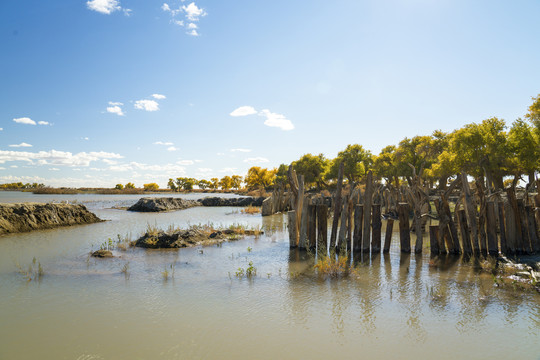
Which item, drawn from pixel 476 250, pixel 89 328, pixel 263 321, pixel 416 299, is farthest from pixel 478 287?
pixel 89 328

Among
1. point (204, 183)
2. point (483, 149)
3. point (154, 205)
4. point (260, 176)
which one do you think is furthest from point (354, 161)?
point (204, 183)

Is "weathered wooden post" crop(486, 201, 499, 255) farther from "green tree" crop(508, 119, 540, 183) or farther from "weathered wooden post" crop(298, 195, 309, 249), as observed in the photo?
"green tree" crop(508, 119, 540, 183)

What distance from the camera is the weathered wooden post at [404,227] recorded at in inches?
407

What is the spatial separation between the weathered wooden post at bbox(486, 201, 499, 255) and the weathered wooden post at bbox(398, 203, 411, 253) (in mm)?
2337

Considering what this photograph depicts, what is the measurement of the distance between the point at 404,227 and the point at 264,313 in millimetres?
6716

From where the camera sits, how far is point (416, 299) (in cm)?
661

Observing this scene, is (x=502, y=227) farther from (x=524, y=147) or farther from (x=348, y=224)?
(x=524, y=147)

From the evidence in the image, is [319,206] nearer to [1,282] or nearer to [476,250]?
[476,250]

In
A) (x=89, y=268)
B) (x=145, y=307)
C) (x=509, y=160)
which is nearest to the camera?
(x=145, y=307)

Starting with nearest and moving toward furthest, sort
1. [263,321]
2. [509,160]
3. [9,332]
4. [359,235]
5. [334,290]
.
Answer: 1. [9,332]
2. [263,321]
3. [334,290]
4. [359,235]
5. [509,160]

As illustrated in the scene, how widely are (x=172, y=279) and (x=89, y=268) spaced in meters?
3.18

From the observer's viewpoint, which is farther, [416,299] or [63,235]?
[63,235]

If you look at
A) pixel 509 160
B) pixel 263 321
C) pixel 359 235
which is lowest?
pixel 263 321

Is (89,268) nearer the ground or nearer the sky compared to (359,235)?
nearer the ground
